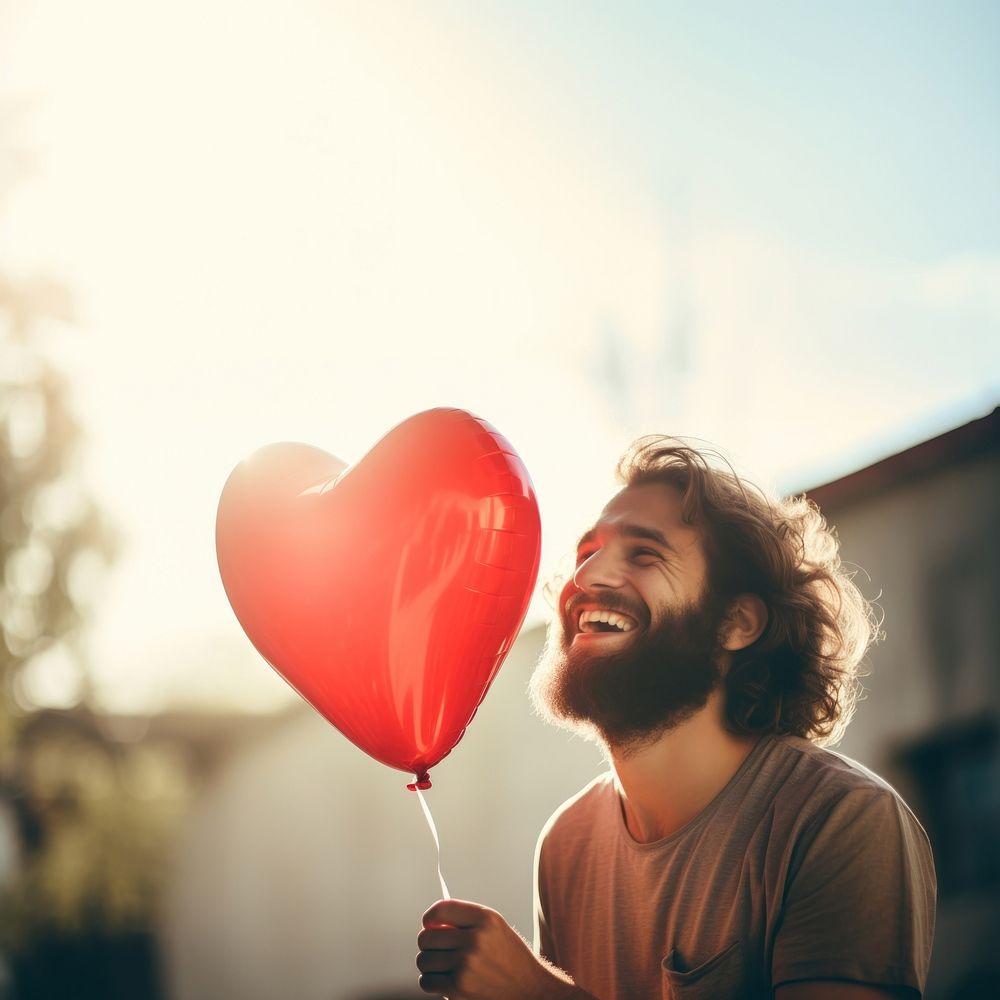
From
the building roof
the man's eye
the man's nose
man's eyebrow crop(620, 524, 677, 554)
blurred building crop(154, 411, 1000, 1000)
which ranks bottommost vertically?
blurred building crop(154, 411, 1000, 1000)

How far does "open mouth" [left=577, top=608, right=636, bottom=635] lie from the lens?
2188 millimetres

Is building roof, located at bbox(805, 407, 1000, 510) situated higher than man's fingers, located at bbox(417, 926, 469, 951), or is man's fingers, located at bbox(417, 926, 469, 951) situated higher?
building roof, located at bbox(805, 407, 1000, 510)

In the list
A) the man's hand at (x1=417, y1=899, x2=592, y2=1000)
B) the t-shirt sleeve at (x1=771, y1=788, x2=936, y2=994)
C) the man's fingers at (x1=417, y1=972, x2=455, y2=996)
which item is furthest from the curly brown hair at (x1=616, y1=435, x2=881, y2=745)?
the man's fingers at (x1=417, y1=972, x2=455, y2=996)

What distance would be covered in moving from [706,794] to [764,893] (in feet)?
0.93

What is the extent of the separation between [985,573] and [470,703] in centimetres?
334

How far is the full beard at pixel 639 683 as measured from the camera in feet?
6.97

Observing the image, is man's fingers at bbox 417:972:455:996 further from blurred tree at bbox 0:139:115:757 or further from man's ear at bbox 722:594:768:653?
blurred tree at bbox 0:139:115:757

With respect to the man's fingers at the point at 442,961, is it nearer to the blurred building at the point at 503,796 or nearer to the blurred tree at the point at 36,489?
the blurred building at the point at 503,796

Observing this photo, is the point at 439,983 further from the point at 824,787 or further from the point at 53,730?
the point at 53,730

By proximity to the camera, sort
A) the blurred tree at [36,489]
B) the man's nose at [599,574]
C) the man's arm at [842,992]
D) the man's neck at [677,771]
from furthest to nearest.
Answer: the blurred tree at [36,489] < the man's nose at [599,574] < the man's neck at [677,771] < the man's arm at [842,992]

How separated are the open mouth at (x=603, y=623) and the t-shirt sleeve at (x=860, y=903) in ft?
1.90

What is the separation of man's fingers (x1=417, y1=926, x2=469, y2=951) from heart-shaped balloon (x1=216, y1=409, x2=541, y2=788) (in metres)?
0.26

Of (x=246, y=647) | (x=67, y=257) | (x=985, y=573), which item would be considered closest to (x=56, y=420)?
(x=67, y=257)

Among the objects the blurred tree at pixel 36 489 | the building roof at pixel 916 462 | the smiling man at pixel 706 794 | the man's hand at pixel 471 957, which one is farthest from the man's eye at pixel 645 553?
the blurred tree at pixel 36 489
